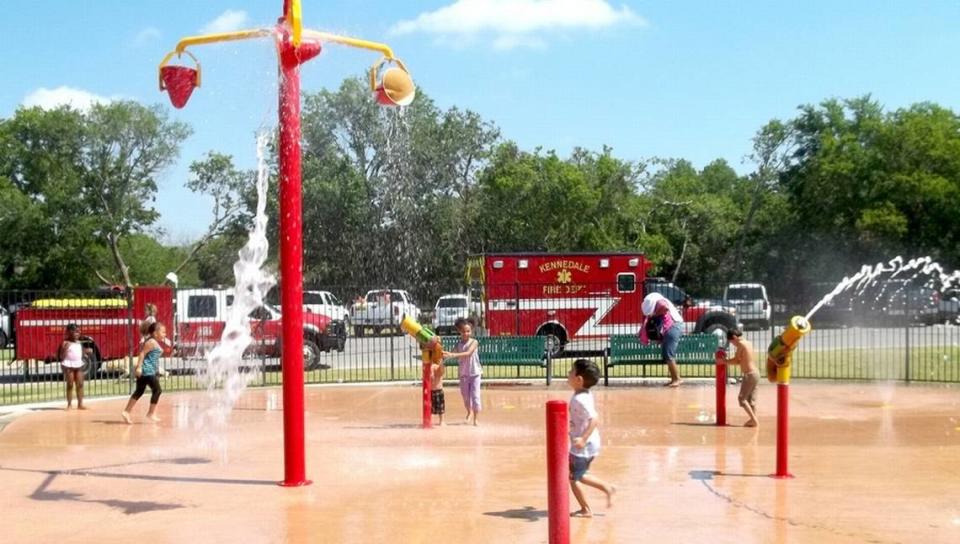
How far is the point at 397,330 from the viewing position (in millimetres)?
28391

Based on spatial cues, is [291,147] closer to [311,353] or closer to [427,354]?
[427,354]

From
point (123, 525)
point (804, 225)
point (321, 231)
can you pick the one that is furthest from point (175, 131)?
point (123, 525)

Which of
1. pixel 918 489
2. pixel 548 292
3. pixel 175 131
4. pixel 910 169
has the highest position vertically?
pixel 175 131

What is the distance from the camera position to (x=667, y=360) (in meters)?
18.7

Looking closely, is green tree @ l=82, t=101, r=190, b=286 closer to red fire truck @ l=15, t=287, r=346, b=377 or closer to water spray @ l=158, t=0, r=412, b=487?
red fire truck @ l=15, t=287, r=346, b=377

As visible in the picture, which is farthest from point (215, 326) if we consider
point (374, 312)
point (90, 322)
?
point (374, 312)

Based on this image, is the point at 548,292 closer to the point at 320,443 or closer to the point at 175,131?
the point at 320,443

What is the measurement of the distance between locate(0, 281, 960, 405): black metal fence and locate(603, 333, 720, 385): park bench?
4.35 feet

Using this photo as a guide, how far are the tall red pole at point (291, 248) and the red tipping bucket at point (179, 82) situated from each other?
0.84 meters

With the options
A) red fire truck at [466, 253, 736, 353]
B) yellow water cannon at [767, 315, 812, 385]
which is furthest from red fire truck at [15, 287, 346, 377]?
yellow water cannon at [767, 315, 812, 385]

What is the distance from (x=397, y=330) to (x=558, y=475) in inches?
872

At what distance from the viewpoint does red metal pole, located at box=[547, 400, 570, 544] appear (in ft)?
20.9

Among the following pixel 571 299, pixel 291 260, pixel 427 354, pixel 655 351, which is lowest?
pixel 655 351

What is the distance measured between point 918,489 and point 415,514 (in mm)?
4533
